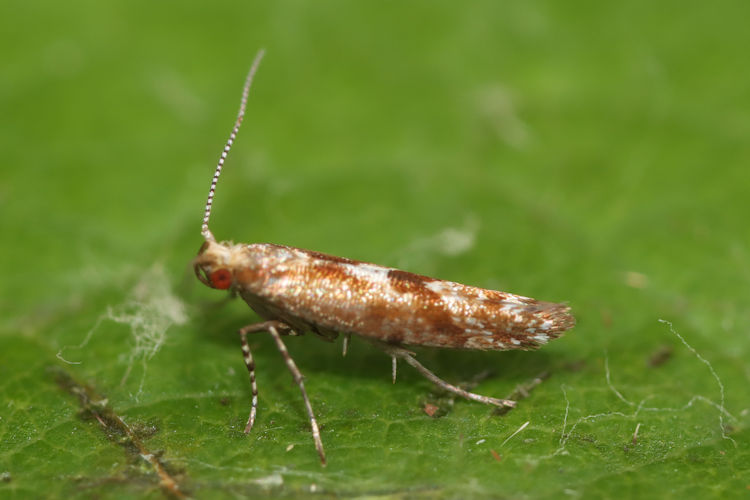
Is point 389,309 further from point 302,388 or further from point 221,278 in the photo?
point 221,278

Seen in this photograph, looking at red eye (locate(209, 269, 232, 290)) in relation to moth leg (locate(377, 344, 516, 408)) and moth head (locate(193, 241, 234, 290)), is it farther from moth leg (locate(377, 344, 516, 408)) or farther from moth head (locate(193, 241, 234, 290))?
moth leg (locate(377, 344, 516, 408))

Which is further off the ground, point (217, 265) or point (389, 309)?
point (217, 265)

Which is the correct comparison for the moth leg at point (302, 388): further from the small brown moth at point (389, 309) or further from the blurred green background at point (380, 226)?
the blurred green background at point (380, 226)

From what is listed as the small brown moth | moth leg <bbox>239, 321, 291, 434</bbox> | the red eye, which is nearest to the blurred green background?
moth leg <bbox>239, 321, 291, 434</bbox>

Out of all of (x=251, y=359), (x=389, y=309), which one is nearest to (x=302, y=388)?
(x=251, y=359)

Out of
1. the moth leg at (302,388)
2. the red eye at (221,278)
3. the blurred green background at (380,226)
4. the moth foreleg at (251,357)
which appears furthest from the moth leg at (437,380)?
the red eye at (221,278)

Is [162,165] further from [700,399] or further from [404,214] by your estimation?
[700,399]
